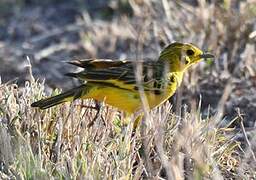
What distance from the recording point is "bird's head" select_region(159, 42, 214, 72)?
7108 millimetres

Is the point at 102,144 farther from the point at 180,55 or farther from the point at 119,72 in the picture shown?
the point at 180,55

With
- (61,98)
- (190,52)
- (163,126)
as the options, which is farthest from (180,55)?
(61,98)

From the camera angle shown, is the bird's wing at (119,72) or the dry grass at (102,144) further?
the bird's wing at (119,72)

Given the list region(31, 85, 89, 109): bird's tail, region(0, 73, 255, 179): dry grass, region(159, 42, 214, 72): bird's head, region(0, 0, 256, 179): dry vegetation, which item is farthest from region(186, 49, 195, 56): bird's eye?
region(31, 85, 89, 109): bird's tail

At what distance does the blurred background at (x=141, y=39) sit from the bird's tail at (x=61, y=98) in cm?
125

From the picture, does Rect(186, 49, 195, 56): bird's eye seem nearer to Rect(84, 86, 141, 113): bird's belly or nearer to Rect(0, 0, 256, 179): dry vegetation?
Rect(0, 0, 256, 179): dry vegetation

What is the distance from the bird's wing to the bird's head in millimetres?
143

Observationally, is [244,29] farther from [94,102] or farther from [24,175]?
[24,175]

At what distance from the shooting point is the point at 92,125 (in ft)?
20.5

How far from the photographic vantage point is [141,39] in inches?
290

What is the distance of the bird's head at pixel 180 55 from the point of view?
711cm

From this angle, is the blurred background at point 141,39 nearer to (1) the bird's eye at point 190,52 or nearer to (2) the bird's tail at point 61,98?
(1) the bird's eye at point 190,52

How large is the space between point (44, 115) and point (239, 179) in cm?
159

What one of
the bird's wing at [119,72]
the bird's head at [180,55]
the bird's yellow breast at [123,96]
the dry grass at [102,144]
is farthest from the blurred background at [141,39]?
the dry grass at [102,144]
